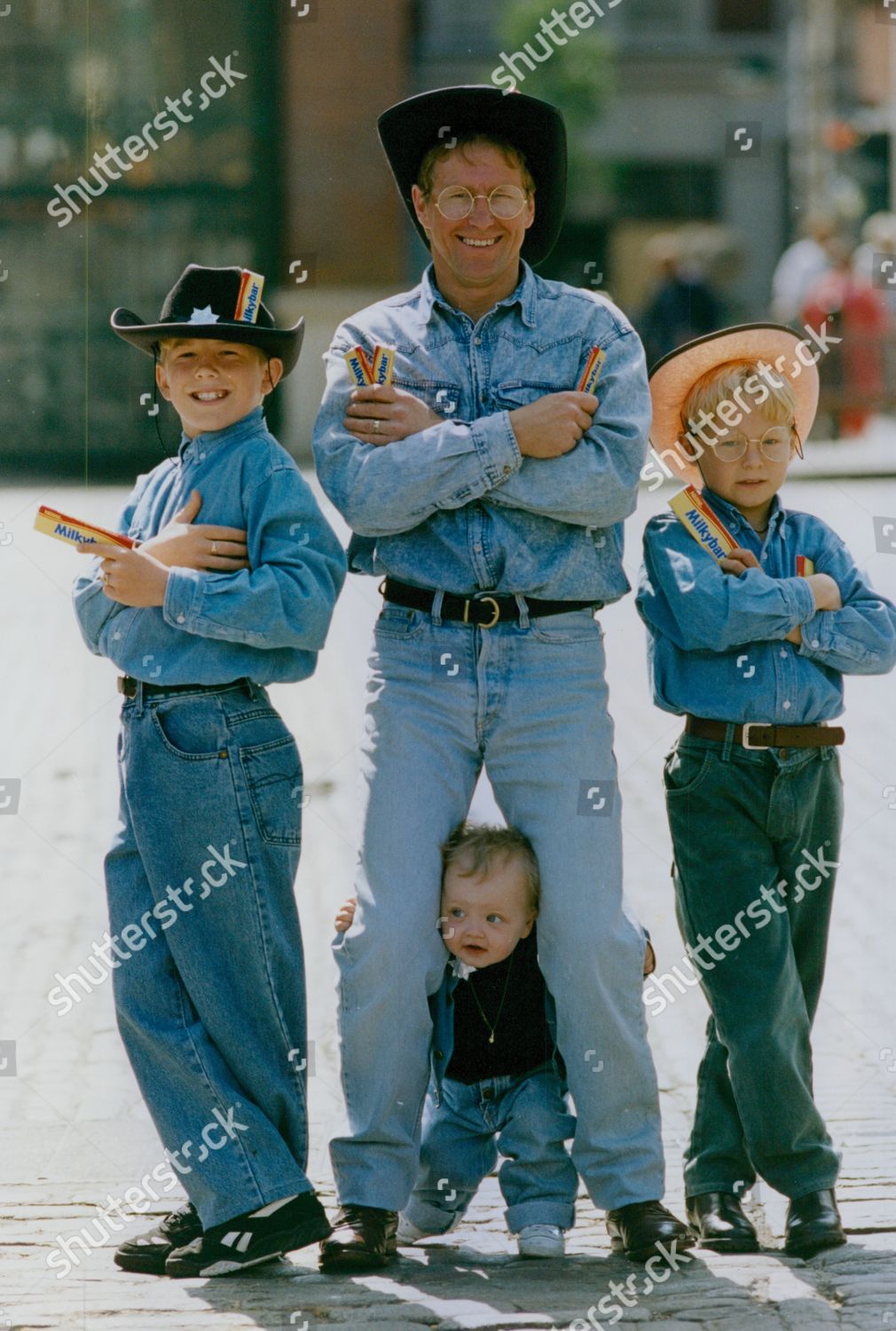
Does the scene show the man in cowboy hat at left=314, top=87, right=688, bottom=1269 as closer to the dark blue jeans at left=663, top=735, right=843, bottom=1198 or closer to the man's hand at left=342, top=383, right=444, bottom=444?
the man's hand at left=342, top=383, right=444, bottom=444

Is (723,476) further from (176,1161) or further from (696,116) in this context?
(696,116)

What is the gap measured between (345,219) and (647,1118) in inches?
706

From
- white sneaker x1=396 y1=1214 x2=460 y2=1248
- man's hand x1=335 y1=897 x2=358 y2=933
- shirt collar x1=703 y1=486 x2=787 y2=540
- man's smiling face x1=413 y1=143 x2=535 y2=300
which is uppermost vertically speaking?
man's smiling face x1=413 y1=143 x2=535 y2=300

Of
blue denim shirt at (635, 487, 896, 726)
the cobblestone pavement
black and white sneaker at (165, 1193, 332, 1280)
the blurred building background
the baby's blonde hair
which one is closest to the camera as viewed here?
the cobblestone pavement

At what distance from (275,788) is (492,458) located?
0.72 metres

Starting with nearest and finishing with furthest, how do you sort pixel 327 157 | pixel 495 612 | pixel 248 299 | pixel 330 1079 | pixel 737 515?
1. pixel 495 612
2. pixel 248 299
3. pixel 737 515
4. pixel 330 1079
5. pixel 327 157

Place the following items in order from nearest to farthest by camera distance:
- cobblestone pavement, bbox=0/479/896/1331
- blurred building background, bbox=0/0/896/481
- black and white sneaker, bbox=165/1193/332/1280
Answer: cobblestone pavement, bbox=0/479/896/1331, black and white sneaker, bbox=165/1193/332/1280, blurred building background, bbox=0/0/896/481

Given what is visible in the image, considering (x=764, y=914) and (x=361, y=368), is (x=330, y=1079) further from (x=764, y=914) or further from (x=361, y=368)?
(x=361, y=368)

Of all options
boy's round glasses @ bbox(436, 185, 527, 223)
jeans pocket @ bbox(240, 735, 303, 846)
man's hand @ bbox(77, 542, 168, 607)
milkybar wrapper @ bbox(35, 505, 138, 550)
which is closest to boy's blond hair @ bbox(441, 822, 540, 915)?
jeans pocket @ bbox(240, 735, 303, 846)

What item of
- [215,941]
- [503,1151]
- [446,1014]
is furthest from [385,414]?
[503,1151]

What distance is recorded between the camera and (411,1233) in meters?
3.61

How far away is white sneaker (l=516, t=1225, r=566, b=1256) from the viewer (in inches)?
137

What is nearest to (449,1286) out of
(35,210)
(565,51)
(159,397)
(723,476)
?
(723,476)

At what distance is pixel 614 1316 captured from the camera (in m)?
3.17
